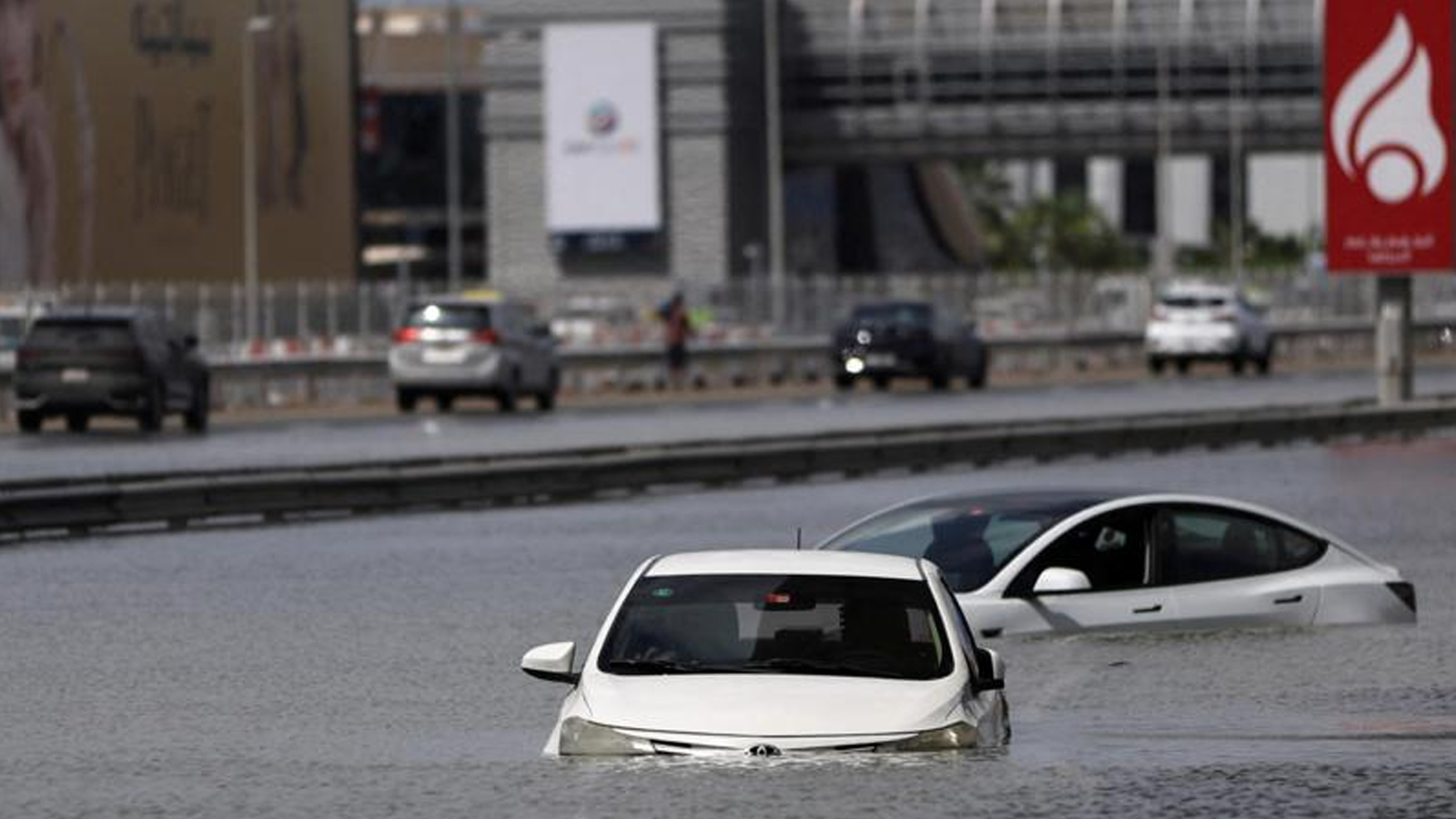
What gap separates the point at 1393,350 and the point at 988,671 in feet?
122

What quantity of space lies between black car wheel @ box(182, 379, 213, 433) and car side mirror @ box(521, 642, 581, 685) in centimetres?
3573

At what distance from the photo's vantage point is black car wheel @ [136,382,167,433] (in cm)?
4562

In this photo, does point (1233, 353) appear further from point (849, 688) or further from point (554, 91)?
point (849, 688)

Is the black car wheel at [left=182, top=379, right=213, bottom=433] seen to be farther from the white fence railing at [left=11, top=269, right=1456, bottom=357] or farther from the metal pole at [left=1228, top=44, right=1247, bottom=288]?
the metal pole at [left=1228, top=44, right=1247, bottom=288]

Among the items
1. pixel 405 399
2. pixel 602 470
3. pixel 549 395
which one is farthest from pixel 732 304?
pixel 602 470

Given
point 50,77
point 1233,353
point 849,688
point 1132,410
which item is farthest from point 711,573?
point 50,77

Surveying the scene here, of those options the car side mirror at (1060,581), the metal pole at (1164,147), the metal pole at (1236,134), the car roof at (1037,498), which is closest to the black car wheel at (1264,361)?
the metal pole at (1164,147)

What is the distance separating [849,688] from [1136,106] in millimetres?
92534

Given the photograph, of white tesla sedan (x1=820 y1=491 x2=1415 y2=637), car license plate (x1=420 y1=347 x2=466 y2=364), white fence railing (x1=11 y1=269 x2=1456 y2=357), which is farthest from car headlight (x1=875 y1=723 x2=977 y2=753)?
white fence railing (x1=11 y1=269 x2=1456 y2=357)

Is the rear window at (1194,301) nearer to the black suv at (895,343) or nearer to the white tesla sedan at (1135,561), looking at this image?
the black suv at (895,343)

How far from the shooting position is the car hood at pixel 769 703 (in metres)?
11.4

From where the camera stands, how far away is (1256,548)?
18.6 m

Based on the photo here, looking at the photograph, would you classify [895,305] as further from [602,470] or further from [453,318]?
[602,470]

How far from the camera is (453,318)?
172 ft
